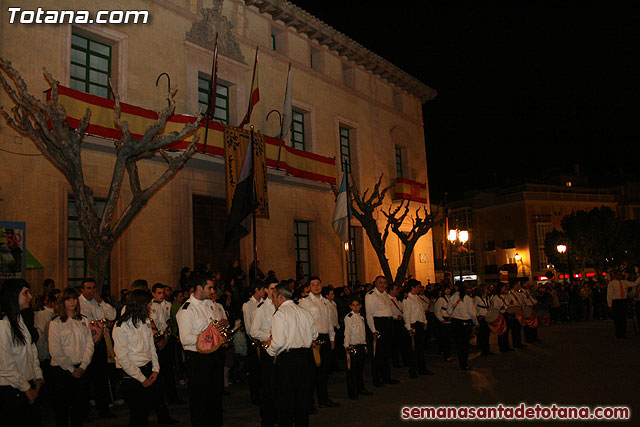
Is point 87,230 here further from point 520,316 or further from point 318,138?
point 318,138

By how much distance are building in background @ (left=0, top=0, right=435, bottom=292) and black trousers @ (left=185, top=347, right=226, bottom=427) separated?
8554mm

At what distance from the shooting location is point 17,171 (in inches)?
520

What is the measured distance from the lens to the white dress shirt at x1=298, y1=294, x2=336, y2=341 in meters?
9.38

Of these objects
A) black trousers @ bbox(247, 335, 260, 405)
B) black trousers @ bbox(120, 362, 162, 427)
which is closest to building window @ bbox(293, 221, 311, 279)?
black trousers @ bbox(247, 335, 260, 405)

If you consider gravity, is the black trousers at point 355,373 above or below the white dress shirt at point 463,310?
below

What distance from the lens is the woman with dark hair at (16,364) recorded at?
4.98 metres

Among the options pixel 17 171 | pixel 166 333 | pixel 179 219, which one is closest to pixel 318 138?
pixel 179 219

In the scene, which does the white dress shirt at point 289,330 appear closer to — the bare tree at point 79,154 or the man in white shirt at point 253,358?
the man in white shirt at point 253,358

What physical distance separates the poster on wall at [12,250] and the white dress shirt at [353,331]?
21.7ft

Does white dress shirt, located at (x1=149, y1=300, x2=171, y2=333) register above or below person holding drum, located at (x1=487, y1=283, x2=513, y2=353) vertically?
above

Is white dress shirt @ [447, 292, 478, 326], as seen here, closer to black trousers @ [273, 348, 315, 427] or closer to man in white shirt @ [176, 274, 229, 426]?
black trousers @ [273, 348, 315, 427]

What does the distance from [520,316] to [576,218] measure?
3758cm

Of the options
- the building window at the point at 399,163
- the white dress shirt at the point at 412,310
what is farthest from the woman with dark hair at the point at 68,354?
the building window at the point at 399,163

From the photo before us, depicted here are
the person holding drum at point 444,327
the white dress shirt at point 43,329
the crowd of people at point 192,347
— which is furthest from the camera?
the person holding drum at point 444,327
